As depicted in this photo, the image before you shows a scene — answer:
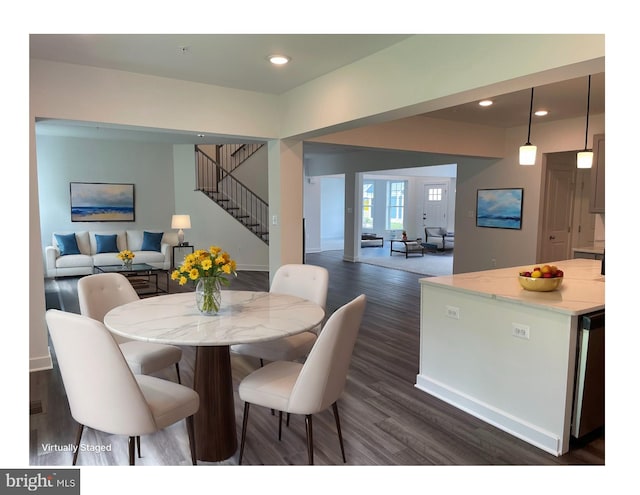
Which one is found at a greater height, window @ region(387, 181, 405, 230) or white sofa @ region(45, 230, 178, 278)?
window @ region(387, 181, 405, 230)

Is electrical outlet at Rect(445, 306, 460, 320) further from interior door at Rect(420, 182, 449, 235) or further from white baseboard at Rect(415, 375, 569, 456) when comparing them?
interior door at Rect(420, 182, 449, 235)


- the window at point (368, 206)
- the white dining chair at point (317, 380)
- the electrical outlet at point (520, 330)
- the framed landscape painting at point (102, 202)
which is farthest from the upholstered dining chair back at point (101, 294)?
the window at point (368, 206)

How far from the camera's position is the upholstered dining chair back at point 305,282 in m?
3.08

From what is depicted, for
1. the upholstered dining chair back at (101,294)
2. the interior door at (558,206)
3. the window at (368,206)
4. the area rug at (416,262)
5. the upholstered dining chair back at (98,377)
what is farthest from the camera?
the window at (368,206)

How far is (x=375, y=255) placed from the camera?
11141mm

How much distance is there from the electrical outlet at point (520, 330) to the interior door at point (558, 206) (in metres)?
4.49

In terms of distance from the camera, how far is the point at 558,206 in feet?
21.7

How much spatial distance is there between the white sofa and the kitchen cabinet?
6907 millimetres

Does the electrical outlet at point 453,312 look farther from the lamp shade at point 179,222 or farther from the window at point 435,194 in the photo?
the window at point 435,194

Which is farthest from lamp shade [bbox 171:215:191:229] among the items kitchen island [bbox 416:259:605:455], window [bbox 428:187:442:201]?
window [bbox 428:187:442:201]

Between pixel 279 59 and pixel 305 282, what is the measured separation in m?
1.78

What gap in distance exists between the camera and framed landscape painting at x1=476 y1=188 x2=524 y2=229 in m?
6.62

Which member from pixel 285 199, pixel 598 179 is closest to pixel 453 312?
pixel 285 199
